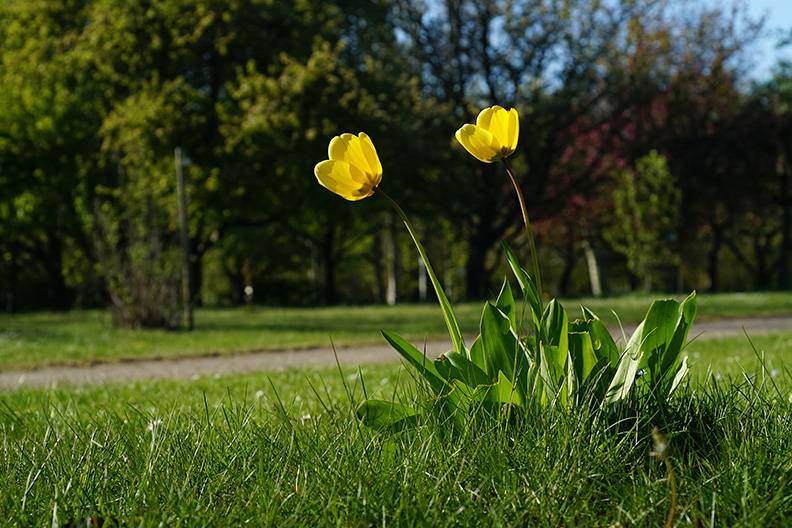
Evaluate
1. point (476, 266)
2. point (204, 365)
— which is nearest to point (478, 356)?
point (204, 365)

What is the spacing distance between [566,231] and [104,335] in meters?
24.1

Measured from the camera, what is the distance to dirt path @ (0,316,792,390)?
25.7ft

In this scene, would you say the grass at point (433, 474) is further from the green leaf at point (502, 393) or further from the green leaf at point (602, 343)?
the green leaf at point (602, 343)

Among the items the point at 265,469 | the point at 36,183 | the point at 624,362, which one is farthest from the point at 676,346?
the point at 36,183

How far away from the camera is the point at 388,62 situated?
24438 mm

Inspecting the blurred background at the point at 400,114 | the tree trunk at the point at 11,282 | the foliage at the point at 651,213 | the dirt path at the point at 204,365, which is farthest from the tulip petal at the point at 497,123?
the tree trunk at the point at 11,282

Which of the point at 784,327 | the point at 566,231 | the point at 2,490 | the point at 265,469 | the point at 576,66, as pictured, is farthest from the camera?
the point at 566,231

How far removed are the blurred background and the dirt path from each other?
7374 mm

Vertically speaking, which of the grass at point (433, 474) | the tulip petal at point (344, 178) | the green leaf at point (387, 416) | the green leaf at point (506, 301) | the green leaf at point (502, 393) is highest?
the tulip petal at point (344, 178)

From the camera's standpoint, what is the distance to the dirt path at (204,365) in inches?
308

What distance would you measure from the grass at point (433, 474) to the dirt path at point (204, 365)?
202 inches

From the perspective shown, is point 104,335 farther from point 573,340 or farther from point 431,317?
point 573,340

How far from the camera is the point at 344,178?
2.43 metres

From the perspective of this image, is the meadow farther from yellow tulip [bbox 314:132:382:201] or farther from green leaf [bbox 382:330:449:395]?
yellow tulip [bbox 314:132:382:201]
